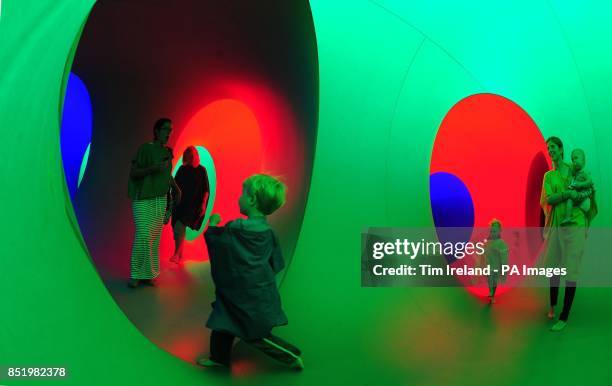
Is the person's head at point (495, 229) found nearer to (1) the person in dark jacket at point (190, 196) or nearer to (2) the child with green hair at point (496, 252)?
(2) the child with green hair at point (496, 252)

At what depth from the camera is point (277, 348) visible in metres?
3.06

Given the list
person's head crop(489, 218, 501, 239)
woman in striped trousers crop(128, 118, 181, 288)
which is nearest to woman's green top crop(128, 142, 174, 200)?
woman in striped trousers crop(128, 118, 181, 288)

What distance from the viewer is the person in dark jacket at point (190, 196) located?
6.74m

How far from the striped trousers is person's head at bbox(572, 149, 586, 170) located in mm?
3598

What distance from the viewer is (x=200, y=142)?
9086 millimetres

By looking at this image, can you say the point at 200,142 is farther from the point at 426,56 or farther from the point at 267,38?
the point at 426,56

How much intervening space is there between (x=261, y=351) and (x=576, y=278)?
7.84 feet

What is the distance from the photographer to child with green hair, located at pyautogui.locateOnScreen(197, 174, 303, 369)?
2.99 meters

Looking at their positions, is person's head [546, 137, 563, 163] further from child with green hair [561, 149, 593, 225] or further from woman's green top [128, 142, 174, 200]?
woman's green top [128, 142, 174, 200]

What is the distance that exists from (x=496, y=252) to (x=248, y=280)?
194cm

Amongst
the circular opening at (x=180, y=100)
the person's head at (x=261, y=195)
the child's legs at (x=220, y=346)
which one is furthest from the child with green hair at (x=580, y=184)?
the child's legs at (x=220, y=346)

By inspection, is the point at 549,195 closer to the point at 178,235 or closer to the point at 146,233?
the point at 146,233

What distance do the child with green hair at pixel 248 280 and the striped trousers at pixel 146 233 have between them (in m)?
2.00

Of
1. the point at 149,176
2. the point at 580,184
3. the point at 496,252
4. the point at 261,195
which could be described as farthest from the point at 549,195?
the point at 149,176
